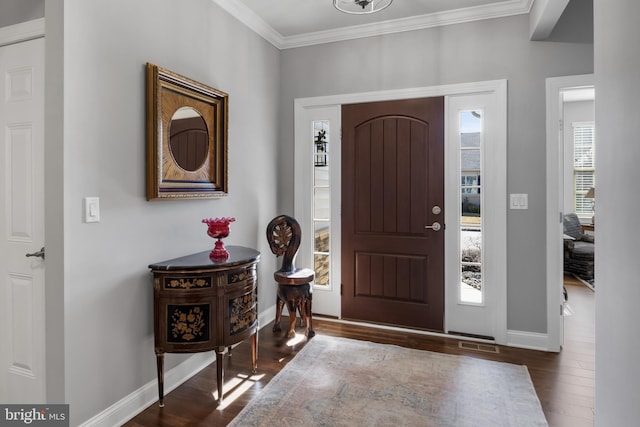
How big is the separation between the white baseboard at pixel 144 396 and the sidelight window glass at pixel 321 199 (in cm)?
140

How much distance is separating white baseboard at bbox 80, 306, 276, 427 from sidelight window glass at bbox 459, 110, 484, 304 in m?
2.23

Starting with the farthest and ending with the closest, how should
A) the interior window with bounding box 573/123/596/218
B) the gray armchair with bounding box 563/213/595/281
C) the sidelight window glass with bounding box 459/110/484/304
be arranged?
the interior window with bounding box 573/123/596/218
the gray armchair with bounding box 563/213/595/281
the sidelight window glass with bounding box 459/110/484/304

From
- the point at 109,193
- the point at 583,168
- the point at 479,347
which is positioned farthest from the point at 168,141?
the point at 583,168

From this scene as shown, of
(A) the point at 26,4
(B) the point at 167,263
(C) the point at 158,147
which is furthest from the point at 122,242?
(A) the point at 26,4

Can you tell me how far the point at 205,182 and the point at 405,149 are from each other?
180 centimetres

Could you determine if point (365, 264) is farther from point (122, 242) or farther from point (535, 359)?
point (122, 242)

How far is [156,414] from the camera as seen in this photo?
2.17 m

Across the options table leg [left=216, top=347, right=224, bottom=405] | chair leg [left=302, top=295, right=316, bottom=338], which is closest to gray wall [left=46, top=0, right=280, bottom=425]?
table leg [left=216, top=347, right=224, bottom=405]

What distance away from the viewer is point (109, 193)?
2.03 m

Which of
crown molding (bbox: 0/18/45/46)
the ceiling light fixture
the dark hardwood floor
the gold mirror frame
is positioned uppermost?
the ceiling light fixture

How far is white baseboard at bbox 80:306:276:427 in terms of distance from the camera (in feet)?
6.58

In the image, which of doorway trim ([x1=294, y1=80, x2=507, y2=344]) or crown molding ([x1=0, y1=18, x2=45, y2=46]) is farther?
doorway trim ([x1=294, y1=80, x2=507, y2=344])

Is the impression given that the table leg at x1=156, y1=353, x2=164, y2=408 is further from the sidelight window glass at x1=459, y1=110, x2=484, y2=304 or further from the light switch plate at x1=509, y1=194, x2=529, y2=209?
the light switch plate at x1=509, y1=194, x2=529, y2=209

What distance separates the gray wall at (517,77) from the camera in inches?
119
